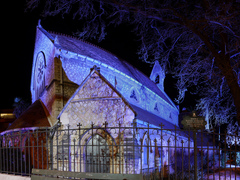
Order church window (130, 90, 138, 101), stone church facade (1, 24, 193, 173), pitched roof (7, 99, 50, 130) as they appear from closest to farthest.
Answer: stone church facade (1, 24, 193, 173), pitched roof (7, 99, 50, 130), church window (130, 90, 138, 101)

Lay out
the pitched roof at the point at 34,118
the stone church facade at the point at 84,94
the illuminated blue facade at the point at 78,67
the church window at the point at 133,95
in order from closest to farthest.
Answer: the stone church facade at the point at 84,94 → the pitched roof at the point at 34,118 → the illuminated blue facade at the point at 78,67 → the church window at the point at 133,95

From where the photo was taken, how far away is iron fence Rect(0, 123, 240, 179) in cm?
754

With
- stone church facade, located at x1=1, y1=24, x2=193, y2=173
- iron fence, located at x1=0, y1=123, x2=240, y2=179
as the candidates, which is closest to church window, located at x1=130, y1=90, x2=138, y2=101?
stone church facade, located at x1=1, y1=24, x2=193, y2=173

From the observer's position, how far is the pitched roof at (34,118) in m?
17.9

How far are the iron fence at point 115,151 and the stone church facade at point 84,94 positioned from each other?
0.79 ft

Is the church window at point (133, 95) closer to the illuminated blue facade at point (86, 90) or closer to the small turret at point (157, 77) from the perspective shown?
the illuminated blue facade at point (86, 90)

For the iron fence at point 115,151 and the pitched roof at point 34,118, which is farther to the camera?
the pitched roof at point 34,118

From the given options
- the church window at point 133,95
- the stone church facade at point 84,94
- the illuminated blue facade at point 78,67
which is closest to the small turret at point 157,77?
the stone church facade at point 84,94

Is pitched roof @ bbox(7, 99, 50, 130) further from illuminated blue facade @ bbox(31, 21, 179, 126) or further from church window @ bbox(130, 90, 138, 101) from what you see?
church window @ bbox(130, 90, 138, 101)

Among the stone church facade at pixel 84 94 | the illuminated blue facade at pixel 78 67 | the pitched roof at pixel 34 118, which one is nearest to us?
the stone church facade at pixel 84 94

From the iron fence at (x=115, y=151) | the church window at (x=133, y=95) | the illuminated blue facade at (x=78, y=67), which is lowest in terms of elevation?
the iron fence at (x=115, y=151)

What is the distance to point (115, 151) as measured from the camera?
14016 millimetres

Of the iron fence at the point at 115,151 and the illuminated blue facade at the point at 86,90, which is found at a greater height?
the illuminated blue facade at the point at 86,90

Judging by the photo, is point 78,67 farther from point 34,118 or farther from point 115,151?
point 115,151
